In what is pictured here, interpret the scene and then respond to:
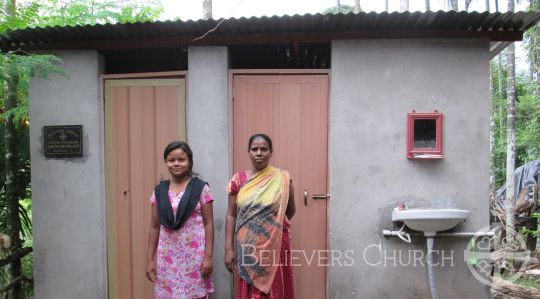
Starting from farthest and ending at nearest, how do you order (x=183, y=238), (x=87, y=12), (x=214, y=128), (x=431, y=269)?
(x=87, y=12), (x=214, y=128), (x=431, y=269), (x=183, y=238)

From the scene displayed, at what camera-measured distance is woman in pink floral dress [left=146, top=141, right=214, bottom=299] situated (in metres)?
2.72

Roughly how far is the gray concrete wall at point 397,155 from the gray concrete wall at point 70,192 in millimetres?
2372

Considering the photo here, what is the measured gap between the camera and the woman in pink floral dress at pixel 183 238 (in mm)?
2719

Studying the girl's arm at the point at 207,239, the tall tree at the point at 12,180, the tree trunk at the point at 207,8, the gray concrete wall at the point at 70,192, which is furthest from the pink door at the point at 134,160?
the tree trunk at the point at 207,8

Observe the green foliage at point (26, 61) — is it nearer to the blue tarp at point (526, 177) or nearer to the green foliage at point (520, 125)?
the blue tarp at point (526, 177)

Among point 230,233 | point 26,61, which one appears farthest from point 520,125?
point 26,61

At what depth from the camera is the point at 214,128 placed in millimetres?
3473

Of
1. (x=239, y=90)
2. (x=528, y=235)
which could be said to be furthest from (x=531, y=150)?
(x=239, y=90)

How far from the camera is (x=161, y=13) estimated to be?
592cm

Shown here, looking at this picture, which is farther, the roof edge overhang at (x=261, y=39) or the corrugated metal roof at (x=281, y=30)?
the roof edge overhang at (x=261, y=39)

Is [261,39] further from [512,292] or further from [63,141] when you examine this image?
[512,292]

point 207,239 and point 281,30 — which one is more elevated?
point 281,30

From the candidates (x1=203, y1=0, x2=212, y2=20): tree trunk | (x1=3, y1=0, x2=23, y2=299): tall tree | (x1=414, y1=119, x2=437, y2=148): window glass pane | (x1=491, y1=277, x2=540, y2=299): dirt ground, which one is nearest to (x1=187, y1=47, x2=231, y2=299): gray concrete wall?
(x1=414, y1=119, x2=437, y2=148): window glass pane

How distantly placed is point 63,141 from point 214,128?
157 cm
